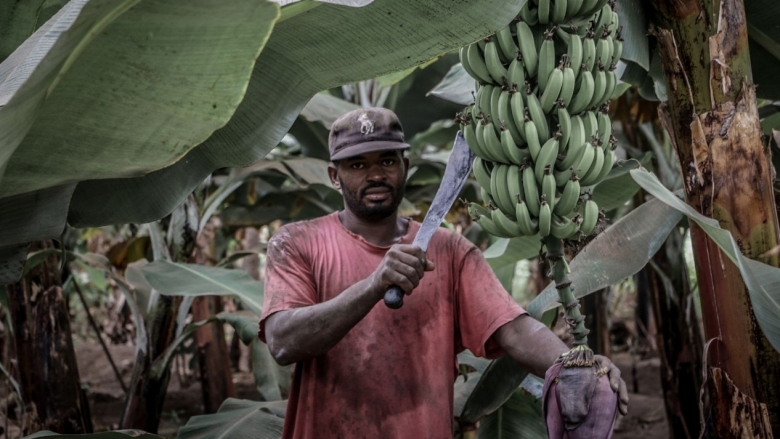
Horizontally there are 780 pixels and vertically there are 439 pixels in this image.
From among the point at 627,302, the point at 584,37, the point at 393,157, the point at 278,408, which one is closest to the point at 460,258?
the point at 393,157

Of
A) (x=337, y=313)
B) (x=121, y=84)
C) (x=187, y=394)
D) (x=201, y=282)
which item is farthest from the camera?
(x=187, y=394)

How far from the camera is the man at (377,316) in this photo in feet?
7.14

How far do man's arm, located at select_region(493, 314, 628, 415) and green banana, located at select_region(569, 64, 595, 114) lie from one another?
1.93 ft

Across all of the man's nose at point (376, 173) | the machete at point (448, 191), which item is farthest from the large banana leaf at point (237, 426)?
the machete at point (448, 191)

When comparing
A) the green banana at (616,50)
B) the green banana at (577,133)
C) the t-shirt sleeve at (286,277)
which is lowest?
the t-shirt sleeve at (286,277)

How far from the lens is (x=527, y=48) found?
1.85 meters

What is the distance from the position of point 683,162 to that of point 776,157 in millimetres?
961

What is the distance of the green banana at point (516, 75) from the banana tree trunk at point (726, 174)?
3.01 feet

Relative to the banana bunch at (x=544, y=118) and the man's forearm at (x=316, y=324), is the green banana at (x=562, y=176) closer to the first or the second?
the banana bunch at (x=544, y=118)

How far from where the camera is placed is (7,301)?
11.5 feet

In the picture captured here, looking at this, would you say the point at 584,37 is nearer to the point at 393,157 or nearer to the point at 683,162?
the point at 393,157

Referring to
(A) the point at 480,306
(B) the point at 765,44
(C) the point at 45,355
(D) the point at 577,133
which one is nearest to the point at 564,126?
(D) the point at 577,133

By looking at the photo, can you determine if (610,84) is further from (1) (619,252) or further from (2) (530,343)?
(1) (619,252)

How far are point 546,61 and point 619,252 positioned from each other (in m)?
0.96
